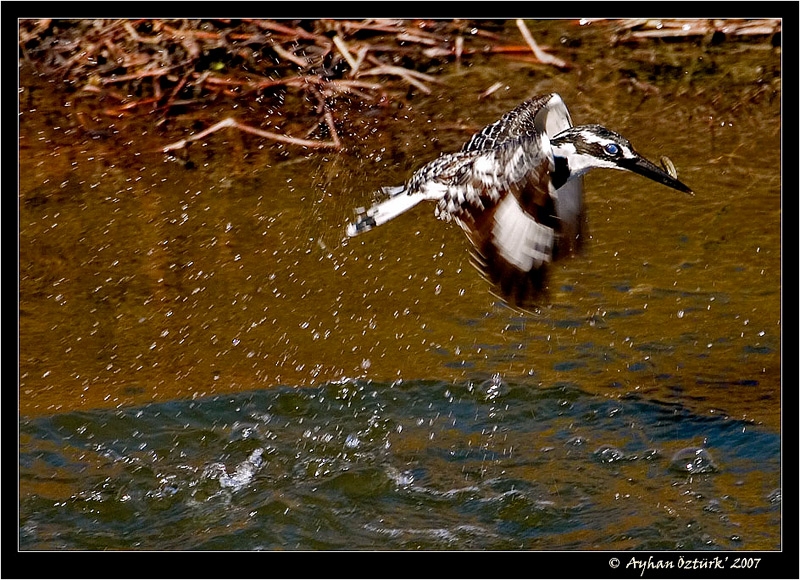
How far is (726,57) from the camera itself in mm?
6836

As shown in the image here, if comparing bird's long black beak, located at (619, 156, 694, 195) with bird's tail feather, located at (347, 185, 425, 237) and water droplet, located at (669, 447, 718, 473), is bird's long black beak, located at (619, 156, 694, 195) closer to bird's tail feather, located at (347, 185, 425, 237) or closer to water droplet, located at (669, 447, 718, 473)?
bird's tail feather, located at (347, 185, 425, 237)

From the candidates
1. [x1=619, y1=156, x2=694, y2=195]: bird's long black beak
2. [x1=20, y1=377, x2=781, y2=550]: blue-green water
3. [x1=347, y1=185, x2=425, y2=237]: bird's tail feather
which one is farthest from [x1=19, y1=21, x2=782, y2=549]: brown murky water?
[x1=619, y1=156, x2=694, y2=195]: bird's long black beak

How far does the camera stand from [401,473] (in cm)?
420

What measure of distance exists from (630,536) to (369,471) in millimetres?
1017

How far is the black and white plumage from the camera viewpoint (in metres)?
3.63

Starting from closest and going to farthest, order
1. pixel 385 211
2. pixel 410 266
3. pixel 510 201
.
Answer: pixel 510 201, pixel 385 211, pixel 410 266

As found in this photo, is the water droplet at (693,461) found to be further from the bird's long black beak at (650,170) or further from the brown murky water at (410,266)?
the bird's long black beak at (650,170)

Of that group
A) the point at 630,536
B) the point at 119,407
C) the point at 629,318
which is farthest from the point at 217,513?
the point at 629,318

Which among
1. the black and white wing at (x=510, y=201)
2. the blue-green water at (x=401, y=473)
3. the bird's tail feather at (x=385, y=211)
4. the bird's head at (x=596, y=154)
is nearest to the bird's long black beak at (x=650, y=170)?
the bird's head at (x=596, y=154)

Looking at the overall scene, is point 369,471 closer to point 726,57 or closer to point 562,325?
point 562,325

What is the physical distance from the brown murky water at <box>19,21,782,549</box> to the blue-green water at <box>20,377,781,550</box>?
52 mm

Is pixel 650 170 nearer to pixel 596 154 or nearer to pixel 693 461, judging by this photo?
pixel 596 154

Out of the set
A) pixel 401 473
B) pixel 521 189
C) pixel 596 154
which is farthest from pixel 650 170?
pixel 401 473

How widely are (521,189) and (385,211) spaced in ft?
2.65
